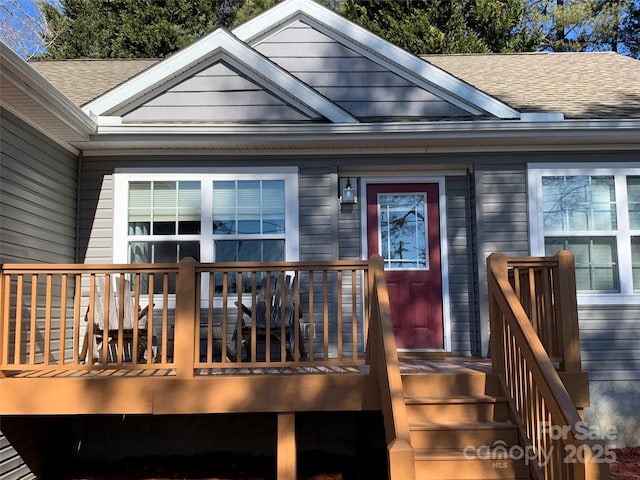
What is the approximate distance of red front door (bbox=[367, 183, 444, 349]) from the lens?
679cm

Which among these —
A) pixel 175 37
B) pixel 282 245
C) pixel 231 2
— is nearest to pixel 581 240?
pixel 282 245

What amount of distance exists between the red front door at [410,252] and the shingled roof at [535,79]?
1552 mm

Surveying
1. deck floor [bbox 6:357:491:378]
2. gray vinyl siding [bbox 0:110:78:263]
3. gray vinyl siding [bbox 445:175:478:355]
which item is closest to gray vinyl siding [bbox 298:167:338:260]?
gray vinyl siding [bbox 445:175:478:355]

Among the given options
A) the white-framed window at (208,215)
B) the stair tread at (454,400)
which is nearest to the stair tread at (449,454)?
the stair tread at (454,400)

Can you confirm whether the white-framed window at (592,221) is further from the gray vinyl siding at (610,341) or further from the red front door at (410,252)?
the red front door at (410,252)

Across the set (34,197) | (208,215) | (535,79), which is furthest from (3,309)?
(535,79)

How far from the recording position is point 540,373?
377 centimetres

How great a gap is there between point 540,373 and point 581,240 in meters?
3.29

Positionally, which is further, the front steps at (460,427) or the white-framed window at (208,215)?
the white-framed window at (208,215)

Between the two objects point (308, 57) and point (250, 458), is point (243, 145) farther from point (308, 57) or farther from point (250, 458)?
point (250, 458)

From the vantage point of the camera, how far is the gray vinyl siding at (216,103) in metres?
6.34

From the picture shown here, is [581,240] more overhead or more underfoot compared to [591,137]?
more underfoot

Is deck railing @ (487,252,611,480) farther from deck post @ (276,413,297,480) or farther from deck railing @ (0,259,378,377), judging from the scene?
deck post @ (276,413,297,480)

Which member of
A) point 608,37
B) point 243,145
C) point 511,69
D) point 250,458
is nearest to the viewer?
point 250,458
